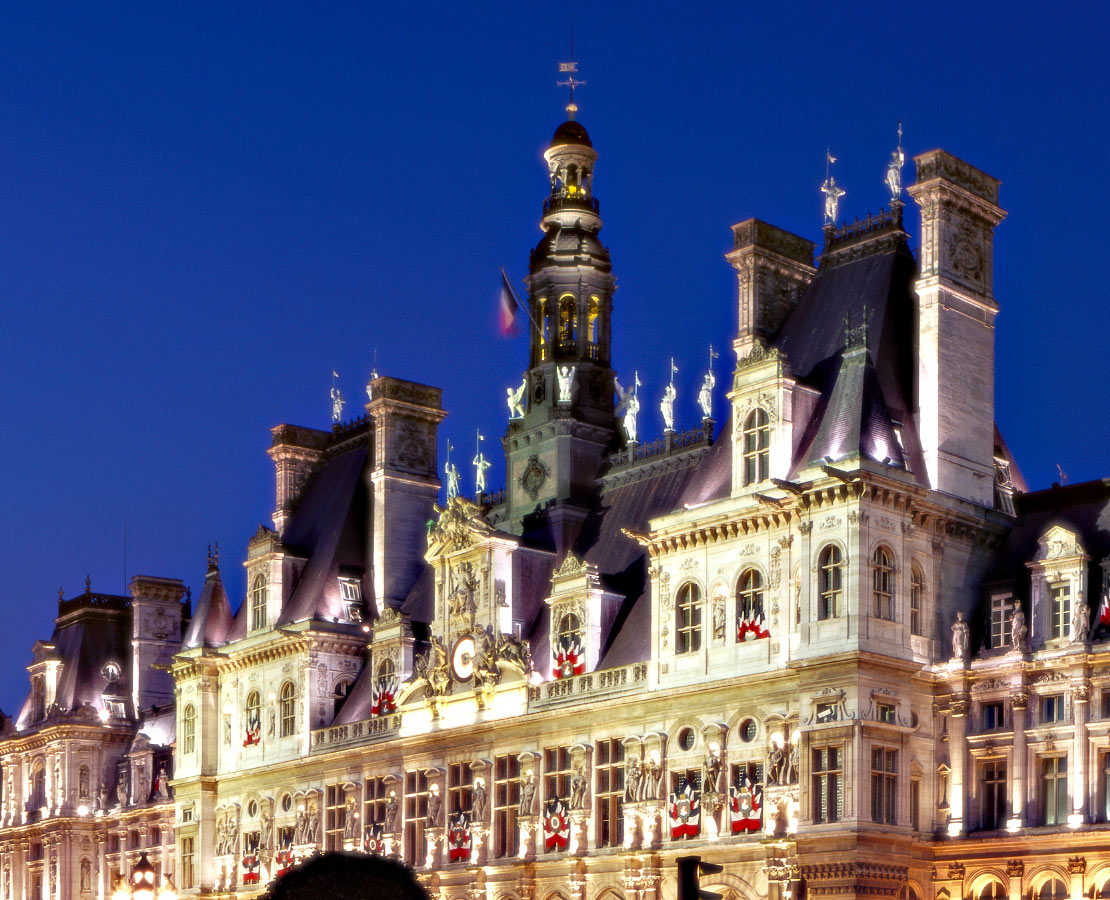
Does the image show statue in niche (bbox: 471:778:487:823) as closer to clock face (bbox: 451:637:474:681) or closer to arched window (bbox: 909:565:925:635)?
clock face (bbox: 451:637:474:681)

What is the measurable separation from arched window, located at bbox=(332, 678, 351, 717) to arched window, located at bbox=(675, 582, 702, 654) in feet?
60.5

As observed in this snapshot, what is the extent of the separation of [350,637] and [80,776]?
85.8 feet

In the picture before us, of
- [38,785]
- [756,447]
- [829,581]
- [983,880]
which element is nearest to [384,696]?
[756,447]

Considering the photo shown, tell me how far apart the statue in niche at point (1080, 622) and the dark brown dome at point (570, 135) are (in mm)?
27382

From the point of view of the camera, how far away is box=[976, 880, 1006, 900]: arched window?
4291cm

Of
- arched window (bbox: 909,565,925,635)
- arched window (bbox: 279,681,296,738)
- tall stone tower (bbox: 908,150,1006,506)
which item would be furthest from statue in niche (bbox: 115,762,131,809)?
tall stone tower (bbox: 908,150,1006,506)

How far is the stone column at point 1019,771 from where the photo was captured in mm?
42594

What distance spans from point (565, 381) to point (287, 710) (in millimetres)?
16336

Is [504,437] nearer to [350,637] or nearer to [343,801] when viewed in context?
[350,637]

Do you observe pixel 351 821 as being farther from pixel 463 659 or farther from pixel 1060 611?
pixel 1060 611

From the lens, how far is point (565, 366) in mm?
59969

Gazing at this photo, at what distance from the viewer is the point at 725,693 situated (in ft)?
155

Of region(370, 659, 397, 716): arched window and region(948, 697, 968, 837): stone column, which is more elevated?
region(370, 659, 397, 716): arched window

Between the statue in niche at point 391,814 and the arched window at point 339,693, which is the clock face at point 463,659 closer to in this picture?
the statue in niche at point 391,814
